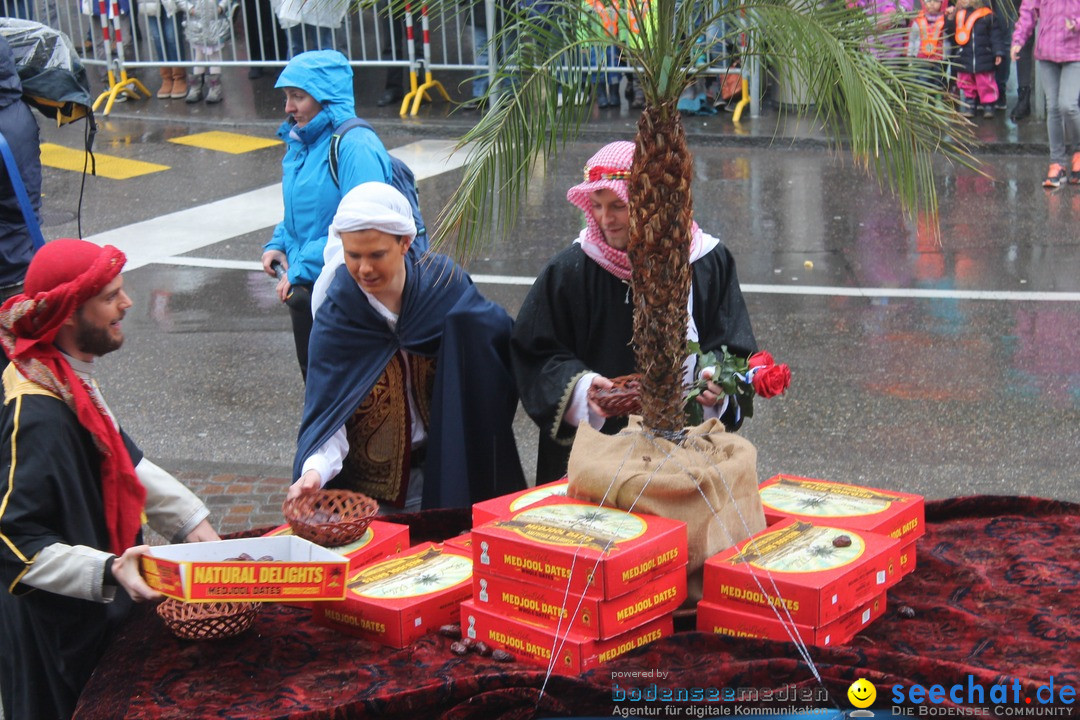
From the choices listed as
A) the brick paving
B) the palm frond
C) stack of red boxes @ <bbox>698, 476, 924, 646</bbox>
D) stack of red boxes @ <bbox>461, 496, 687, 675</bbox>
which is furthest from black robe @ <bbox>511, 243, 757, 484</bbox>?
the brick paving

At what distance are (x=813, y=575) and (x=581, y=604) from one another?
1.94 feet

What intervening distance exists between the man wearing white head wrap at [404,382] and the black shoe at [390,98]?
11910 millimetres

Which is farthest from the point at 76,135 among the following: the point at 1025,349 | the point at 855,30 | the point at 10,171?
the point at 855,30

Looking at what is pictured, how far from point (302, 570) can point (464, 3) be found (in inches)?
65.8

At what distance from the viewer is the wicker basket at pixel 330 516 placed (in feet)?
11.8

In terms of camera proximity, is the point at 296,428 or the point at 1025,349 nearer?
the point at 296,428

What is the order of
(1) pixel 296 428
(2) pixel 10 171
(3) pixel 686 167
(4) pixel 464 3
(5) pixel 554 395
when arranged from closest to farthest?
(3) pixel 686 167 < (4) pixel 464 3 < (5) pixel 554 395 < (2) pixel 10 171 < (1) pixel 296 428

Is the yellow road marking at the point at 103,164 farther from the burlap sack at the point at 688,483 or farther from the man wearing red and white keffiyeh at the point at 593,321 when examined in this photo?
the burlap sack at the point at 688,483

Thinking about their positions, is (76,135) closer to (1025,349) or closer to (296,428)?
(296,428)

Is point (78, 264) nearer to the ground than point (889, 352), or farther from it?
farther from it

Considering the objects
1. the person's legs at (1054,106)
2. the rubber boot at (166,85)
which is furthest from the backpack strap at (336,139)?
the rubber boot at (166,85)

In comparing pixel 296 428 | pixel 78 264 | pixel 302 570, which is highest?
pixel 78 264

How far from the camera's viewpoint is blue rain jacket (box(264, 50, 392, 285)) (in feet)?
19.2

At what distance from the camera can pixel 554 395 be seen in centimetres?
430
